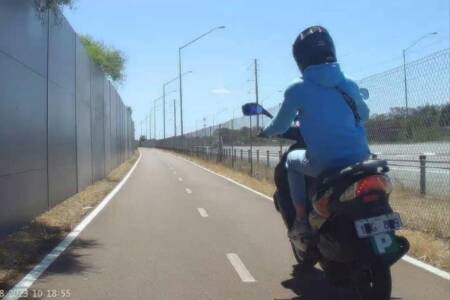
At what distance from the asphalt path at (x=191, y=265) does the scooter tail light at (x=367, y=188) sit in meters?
1.78

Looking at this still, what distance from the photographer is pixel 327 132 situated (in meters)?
5.80

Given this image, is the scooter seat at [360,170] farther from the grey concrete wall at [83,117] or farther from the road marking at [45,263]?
the grey concrete wall at [83,117]

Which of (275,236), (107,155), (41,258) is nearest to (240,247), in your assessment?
(275,236)

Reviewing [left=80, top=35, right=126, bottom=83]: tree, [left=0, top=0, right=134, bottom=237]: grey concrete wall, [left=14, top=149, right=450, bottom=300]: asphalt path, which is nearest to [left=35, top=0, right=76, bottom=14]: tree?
[left=0, top=0, right=134, bottom=237]: grey concrete wall

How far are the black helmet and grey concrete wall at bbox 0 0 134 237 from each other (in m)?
5.47

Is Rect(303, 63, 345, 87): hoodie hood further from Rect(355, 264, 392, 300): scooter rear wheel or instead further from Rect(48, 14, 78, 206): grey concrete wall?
Rect(48, 14, 78, 206): grey concrete wall

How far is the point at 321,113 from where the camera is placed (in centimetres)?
585

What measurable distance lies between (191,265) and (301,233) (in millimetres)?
2390

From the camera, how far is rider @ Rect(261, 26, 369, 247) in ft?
19.0

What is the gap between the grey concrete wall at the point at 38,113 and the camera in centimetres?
1044

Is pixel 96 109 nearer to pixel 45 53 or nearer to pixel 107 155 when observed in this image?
pixel 107 155

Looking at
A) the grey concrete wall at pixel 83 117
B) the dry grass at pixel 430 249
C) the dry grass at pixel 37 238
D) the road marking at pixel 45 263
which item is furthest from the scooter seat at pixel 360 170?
the grey concrete wall at pixel 83 117

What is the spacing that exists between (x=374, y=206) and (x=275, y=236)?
226 inches

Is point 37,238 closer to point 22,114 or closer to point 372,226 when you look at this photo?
point 22,114
